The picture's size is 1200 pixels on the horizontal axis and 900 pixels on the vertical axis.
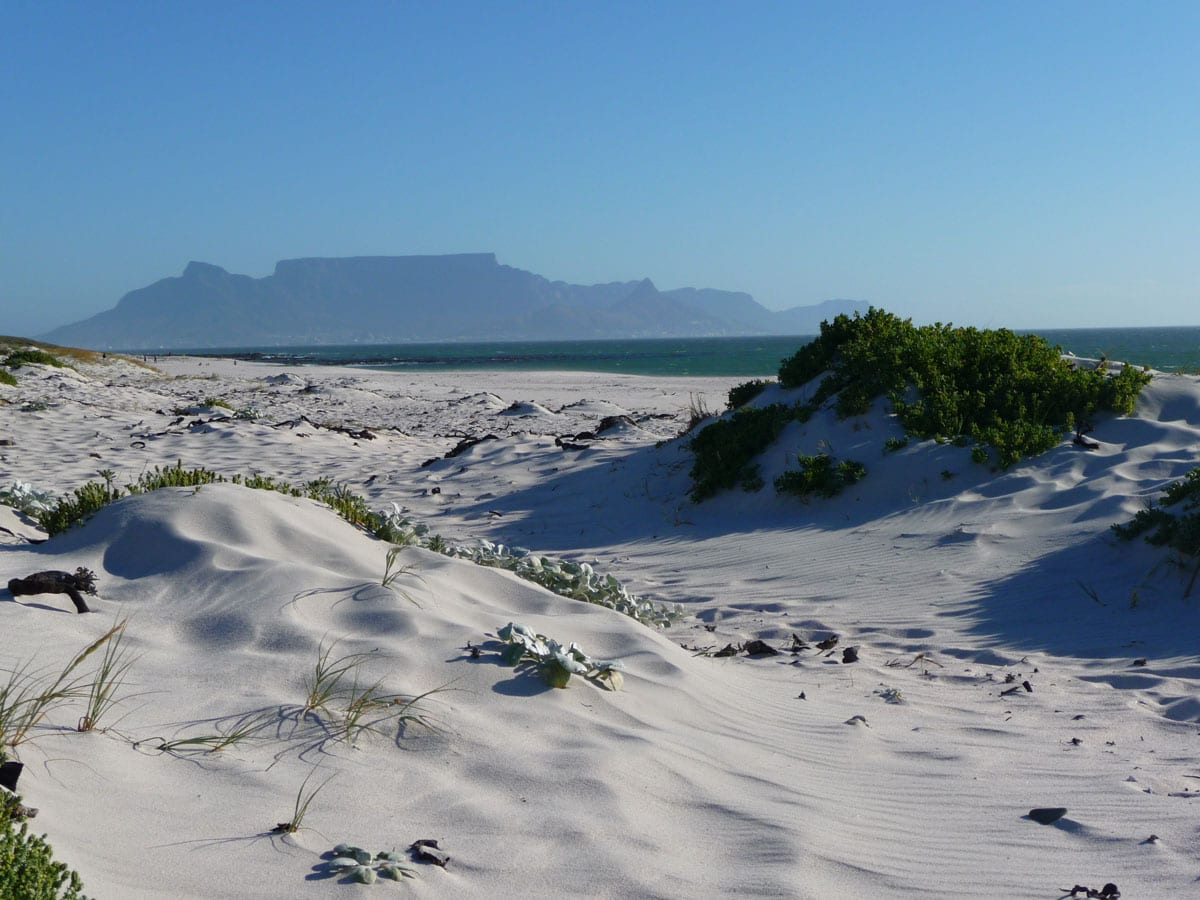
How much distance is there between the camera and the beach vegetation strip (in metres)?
9.09

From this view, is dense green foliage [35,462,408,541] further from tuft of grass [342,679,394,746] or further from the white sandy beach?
tuft of grass [342,679,394,746]

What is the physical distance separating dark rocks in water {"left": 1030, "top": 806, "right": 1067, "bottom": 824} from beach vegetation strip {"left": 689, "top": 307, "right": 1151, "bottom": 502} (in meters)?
5.71

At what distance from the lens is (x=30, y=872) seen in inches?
77.9

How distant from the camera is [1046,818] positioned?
3131 mm

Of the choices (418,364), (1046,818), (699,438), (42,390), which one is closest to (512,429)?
(699,438)

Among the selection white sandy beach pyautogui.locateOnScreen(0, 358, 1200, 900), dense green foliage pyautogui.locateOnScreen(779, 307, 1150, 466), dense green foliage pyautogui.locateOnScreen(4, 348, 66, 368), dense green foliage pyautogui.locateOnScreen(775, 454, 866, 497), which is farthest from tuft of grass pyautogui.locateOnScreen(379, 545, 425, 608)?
dense green foliage pyautogui.locateOnScreen(4, 348, 66, 368)

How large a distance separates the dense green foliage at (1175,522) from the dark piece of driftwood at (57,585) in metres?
6.06

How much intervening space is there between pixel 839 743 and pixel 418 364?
217ft

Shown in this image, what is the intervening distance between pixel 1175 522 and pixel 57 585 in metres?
6.32

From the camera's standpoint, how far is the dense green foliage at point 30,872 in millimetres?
1952

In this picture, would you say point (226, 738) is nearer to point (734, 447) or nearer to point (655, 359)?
point (734, 447)

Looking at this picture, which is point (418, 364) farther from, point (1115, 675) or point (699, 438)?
point (1115, 675)

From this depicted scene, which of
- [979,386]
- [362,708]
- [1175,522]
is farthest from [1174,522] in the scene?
[362,708]

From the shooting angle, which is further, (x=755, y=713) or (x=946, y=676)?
(x=946, y=676)
